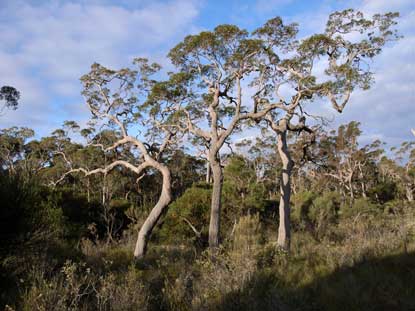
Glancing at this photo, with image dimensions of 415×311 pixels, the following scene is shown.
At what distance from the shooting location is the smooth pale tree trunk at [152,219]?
10.4 m

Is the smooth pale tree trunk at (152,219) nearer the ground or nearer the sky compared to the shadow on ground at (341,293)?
nearer the sky

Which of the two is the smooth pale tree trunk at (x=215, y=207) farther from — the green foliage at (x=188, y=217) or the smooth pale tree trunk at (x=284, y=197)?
the green foliage at (x=188, y=217)

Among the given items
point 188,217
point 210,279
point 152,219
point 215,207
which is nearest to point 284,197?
point 215,207

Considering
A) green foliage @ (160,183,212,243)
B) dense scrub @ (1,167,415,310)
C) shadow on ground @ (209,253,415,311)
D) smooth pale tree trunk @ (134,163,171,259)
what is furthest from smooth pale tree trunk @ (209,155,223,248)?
green foliage @ (160,183,212,243)

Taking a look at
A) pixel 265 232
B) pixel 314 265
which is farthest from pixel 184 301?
pixel 265 232

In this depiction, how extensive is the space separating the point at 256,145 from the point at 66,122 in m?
15.8

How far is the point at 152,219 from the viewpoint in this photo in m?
10.9

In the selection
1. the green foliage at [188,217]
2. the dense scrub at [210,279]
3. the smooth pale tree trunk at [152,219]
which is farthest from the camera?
the green foliage at [188,217]

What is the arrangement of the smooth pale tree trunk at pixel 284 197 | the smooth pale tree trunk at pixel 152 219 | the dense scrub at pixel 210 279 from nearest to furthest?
the dense scrub at pixel 210 279 < the smooth pale tree trunk at pixel 152 219 < the smooth pale tree trunk at pixel 284 197

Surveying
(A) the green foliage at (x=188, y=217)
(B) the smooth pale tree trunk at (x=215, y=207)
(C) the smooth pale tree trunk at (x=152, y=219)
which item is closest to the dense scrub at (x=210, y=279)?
(C) the smooth pale tree trunk at (x=152, y=219)

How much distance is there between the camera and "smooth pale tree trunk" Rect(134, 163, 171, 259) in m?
10.4

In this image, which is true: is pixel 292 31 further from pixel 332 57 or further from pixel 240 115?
pixel 240 115

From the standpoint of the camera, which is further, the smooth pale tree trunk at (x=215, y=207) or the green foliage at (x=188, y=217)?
the green foliage at (x=188, y=217)

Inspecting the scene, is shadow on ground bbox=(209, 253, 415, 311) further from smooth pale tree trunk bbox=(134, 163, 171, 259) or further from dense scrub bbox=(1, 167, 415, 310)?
smooth pale tree trunk bbox=(134, 163, 171, 259)
